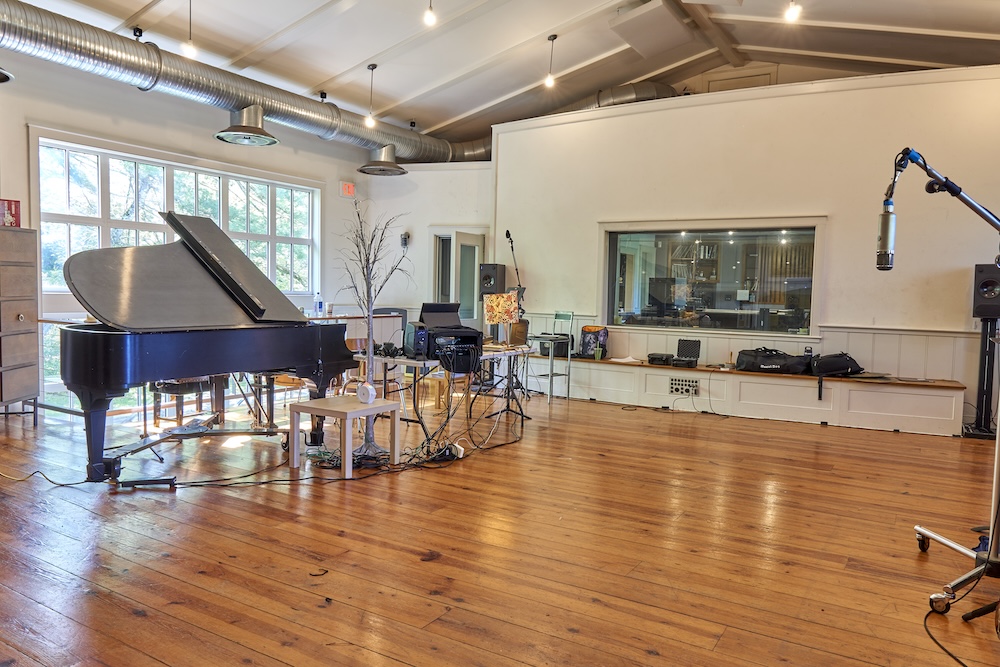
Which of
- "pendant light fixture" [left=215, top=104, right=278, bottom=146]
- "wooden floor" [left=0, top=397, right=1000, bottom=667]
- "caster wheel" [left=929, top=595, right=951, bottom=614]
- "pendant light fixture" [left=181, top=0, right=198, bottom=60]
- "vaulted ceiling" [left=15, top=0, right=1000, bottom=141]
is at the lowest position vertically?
"wooden floor" [left=0, top=397, right=1000, bottom=667]

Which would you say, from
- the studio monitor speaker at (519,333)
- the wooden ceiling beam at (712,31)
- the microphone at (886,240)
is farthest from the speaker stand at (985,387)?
the microphone at (886,240)

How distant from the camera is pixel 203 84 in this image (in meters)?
6.66

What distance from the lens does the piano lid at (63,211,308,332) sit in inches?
147

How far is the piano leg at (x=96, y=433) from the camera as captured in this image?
3.71 meters

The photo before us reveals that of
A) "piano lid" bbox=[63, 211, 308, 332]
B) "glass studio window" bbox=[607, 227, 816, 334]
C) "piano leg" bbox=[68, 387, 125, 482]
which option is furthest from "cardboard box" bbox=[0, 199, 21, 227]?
"glass studio window" bbox=[607, 227, 816, 334]

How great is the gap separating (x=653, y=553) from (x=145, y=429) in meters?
4.53

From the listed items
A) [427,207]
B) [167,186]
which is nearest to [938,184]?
[167,186]

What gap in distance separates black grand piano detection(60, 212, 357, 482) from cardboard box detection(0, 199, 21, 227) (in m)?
2.76

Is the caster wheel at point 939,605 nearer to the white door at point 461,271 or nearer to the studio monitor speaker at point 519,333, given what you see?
the studio monitor speaker at point 519,333

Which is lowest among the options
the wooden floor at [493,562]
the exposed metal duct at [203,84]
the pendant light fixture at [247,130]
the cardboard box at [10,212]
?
the wooden floor at [493,562]

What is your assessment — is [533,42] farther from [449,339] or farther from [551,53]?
[449,339]

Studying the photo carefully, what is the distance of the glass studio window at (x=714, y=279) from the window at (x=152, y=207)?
460 cm

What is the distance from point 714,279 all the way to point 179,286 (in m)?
5.76

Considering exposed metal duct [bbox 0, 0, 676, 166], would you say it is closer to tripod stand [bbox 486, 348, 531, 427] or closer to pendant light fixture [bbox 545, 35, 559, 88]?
pendant light fixture [bbox 545, 35, 559, 88]
